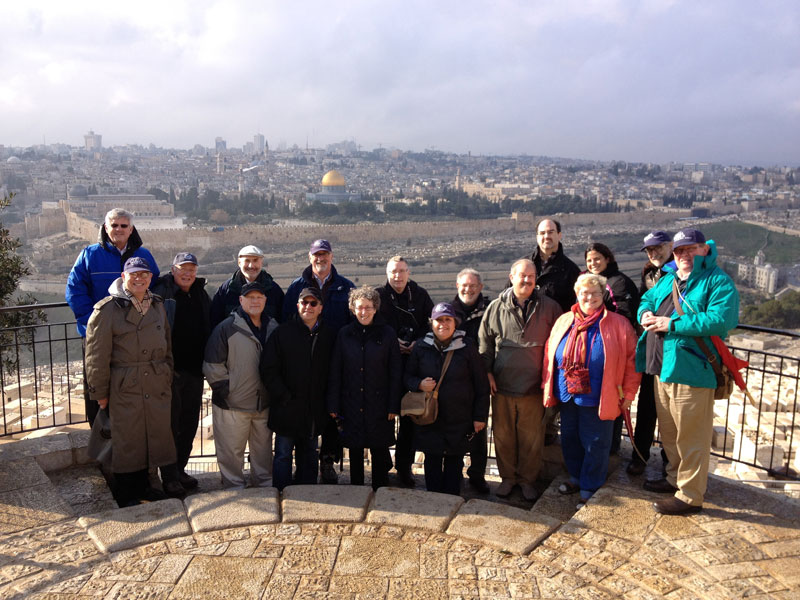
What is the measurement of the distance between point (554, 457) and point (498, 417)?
48 centimetres

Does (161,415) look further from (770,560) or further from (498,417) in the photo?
(770,560)

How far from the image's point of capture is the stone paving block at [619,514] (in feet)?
8.35

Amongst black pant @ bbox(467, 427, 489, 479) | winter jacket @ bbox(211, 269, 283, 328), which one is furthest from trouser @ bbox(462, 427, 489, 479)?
winter jacket @ bbox(211, 269, 283, 328)

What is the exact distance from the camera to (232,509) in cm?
268

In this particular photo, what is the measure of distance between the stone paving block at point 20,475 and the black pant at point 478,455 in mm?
1978

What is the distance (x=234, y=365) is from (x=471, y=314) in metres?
1.14

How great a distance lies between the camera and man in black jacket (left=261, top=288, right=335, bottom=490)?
2.94 meters

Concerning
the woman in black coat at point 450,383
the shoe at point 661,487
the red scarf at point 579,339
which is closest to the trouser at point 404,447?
the woman in black coat at point 450,383

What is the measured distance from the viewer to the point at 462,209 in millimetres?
67688

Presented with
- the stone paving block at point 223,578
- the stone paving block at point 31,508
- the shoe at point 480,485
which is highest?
the stone paving block at point 223,578

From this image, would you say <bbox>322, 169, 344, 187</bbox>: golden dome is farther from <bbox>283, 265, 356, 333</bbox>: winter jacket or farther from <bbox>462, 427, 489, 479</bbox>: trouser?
<bbox>462, 427, 489, 479</bbox>: trouser

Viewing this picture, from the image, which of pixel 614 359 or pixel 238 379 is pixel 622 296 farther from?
pixel 238 379

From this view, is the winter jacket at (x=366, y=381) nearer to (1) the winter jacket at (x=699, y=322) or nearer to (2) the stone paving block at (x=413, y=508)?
(2) the stone paving block at (x=413, y=508)

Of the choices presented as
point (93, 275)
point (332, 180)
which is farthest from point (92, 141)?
point (93, 275)
